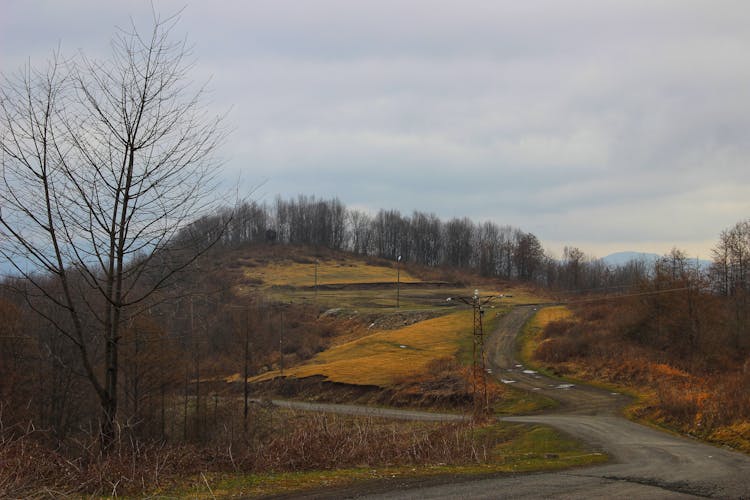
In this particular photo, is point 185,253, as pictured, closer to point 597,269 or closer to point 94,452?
point 94,452

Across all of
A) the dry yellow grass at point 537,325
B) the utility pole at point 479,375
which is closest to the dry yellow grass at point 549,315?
the dry yellow grass at point 537,325

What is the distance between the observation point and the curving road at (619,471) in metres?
9.74

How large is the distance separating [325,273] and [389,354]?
236 feet

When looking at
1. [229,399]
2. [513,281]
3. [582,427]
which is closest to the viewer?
[582,427]

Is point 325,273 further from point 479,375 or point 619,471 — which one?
point 619,471

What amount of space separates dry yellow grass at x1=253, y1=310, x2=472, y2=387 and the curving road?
20.6 meters

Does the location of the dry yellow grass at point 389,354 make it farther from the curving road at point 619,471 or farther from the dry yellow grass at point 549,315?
the curving road at point 619,471

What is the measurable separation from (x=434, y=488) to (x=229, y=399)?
42.6 metres

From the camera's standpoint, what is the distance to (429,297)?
111750mm

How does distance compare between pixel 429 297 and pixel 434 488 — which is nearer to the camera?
pixel 434 488

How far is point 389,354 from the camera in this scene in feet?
223

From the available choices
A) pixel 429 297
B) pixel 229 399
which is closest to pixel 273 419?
pixel 229 399

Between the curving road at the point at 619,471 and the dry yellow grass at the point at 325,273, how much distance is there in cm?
8841

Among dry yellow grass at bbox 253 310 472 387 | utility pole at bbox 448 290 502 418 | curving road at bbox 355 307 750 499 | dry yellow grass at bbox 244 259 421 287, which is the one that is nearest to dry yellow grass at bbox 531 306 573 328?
dry yellow grass at bbox 253 310 472 387
